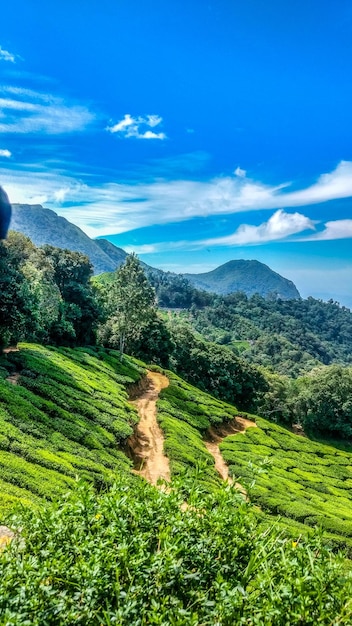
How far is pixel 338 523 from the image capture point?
22422mm

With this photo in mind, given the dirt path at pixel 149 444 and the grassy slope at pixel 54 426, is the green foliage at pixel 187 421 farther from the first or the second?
the grassy slope at pixel 54 426

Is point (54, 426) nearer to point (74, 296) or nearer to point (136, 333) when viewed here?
point (136, 333)

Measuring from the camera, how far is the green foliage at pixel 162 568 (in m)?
3.73

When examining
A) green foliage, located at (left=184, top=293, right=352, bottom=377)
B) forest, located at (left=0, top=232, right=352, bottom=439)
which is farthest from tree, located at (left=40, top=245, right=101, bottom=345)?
green foliage, located at (left=184, top=293, right=352, bottom=377)

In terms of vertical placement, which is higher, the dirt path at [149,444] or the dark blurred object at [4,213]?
the dark blurred object at [4,213]

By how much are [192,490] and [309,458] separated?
Answer: 120ft

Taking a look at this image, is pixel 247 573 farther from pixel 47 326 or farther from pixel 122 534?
pixel 47 326

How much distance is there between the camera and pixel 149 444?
25234 mm

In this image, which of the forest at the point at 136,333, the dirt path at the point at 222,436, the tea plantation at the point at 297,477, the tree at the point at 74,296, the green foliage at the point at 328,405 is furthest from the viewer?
the green foliage at the point at 328,405

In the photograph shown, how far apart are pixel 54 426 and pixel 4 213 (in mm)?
17170

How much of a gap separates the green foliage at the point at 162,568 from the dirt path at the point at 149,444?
1232 centimetres

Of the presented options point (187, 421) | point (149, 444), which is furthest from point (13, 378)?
point (187, 421)

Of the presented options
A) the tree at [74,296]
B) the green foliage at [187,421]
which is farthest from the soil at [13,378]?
the tree at [74,296]

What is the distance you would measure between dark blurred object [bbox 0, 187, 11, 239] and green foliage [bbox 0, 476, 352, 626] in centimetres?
321
